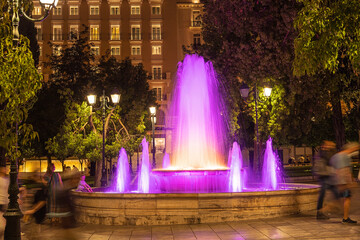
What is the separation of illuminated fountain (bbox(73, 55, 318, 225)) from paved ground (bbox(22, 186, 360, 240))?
33 cm

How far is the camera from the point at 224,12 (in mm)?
28016

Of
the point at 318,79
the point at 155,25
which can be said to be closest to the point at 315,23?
the point at 318,79

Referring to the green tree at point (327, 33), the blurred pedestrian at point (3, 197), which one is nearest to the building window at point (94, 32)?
the green tree at point (327, 33)

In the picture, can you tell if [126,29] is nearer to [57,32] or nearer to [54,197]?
[57,32]

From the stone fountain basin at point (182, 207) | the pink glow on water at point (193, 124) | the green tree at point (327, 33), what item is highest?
the green tree at point (327, 33)

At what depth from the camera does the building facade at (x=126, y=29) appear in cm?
6781

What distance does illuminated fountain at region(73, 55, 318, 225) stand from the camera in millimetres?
12055

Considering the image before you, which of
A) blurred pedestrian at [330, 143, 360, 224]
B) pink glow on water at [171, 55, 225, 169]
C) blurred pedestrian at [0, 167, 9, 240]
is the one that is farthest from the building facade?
blurred pedestrian at [0, 167, 9, 240]

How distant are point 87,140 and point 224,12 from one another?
11.6 m

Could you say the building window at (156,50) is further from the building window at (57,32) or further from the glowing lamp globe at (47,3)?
the glowing lamp globe at (47,3)

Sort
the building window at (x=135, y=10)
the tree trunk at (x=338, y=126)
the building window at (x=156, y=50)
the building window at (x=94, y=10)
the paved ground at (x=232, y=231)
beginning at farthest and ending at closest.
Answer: the building window at (x=135, y=10), the building window at (x=94, y=10), the building window at (x=156, y=50), the tree trunk at (x=338, y=126), the paved ground at (x=232, y=231)

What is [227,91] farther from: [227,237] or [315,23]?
[227,237]

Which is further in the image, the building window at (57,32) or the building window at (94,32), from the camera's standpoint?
the building window at (94,32)

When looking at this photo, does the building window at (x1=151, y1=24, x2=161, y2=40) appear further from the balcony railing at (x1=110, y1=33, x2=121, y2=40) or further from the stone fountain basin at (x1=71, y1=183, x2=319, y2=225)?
the stone fountain basin at (x1=71, y1=183, x2=319, y2=225)
